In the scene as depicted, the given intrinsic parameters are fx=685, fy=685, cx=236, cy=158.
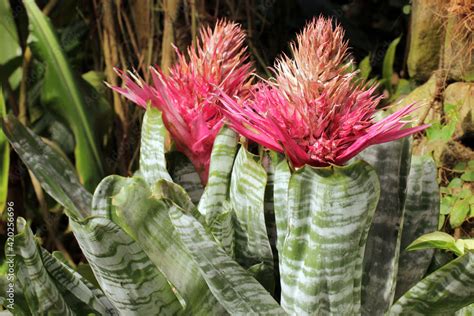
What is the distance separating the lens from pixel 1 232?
2.37 meters

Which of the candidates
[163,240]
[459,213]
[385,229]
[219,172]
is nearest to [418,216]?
[385,229]

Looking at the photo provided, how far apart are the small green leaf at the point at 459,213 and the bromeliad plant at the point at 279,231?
79 cm

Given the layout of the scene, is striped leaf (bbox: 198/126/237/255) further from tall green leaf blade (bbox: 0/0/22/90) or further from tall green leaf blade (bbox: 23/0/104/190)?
tall green leaf blade (bbox: 0/0/22/90)

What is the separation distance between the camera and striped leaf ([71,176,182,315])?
91 cm

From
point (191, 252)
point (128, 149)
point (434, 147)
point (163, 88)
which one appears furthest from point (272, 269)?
point (128, 149)

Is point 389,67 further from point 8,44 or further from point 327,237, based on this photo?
point 327,237

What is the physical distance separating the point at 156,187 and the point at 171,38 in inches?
62.0

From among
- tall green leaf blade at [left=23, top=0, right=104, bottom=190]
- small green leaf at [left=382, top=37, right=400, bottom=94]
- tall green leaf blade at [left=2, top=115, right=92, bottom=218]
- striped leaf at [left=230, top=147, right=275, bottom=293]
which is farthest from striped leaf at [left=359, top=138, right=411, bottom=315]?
small green leaf at [left=382, top=37, right=400, bottom=94]

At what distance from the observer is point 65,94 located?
90.3 inches

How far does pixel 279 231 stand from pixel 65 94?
1.48 m

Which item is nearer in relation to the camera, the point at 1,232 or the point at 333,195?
the point at 333,195

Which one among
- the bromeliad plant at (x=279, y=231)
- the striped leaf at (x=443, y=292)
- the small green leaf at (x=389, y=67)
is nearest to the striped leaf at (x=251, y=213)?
the bromeliad plant at (x=279, y=231)

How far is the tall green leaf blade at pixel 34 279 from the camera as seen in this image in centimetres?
96

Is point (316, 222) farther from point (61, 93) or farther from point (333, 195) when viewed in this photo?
point (61, 93)
